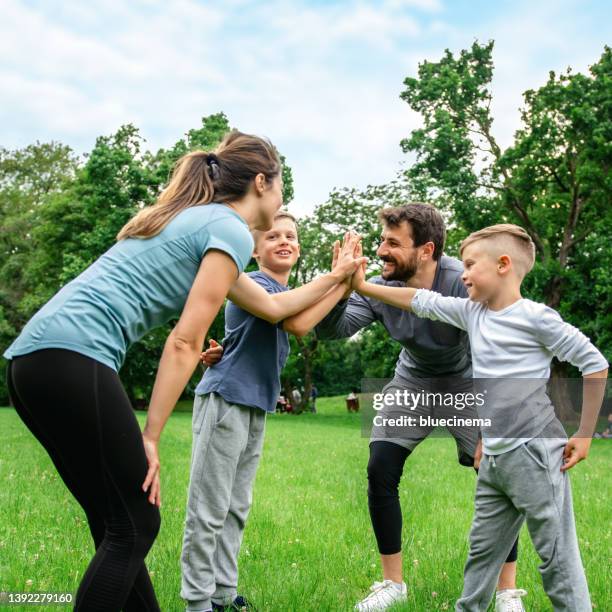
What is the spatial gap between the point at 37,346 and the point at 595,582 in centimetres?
395

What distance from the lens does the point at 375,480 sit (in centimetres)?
468

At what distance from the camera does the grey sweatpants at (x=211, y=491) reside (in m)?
3.97

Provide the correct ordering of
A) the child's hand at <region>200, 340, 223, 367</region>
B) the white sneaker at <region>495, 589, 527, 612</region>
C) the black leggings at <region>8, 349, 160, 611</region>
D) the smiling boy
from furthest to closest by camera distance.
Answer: the white sneaker at <region>495, 589, 527, 612</region>, the child's hand at <region>200, 340, 223, 367</region>, the smiling boy, the black leggings at <region>8, 349, 160, 611</region>

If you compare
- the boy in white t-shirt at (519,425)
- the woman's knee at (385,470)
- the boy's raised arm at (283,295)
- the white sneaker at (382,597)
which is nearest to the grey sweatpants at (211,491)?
the boy's raised arm at (283,295)

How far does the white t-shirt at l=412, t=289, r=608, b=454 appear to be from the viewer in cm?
362

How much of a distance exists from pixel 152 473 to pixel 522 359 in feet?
6.33

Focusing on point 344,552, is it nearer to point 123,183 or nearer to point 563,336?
point 563,336

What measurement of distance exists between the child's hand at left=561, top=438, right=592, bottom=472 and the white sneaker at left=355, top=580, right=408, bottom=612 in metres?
1.45

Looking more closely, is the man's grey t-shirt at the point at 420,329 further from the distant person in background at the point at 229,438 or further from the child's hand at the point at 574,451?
the child's hand at the point at 574,451

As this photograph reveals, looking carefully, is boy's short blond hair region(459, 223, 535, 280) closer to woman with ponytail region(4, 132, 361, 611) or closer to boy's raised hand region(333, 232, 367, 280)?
boy's raised hand region(333, 232, 367, 280)

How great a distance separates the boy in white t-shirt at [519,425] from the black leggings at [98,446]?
70.4 inches

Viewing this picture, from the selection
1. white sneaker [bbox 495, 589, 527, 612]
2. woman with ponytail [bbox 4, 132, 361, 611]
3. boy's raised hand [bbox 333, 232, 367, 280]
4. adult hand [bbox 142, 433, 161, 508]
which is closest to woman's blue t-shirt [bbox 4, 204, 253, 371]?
woman with ponytail [bbox 4, 132, 361, 611]

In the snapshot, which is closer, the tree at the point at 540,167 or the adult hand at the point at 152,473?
the adult hand at the point at 152,473

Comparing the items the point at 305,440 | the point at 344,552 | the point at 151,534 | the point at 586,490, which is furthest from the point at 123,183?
the point at 151,534
